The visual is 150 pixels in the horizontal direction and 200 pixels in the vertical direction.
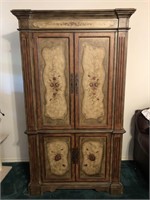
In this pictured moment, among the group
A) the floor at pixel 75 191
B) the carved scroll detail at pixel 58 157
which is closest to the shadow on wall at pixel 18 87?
the floor at pixel 75 191

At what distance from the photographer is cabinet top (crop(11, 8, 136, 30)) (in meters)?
1.64

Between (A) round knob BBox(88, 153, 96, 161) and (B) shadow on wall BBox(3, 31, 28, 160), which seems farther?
(B) shadow on wall BBox(3, 31, 28, 160)

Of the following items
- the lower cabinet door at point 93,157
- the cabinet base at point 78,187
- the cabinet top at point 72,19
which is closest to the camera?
the cabinet top at point 72,19

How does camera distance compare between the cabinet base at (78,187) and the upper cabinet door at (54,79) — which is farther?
the cabinet base at (78,187)

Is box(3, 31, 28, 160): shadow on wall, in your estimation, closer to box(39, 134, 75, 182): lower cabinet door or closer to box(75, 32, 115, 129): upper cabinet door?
box(39, 134, 75, 182): lower cabinet door

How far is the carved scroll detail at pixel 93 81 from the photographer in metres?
1.74

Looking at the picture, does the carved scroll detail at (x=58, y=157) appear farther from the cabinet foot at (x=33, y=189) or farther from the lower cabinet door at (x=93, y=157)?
the cabinet foot at (x=33, y=189)

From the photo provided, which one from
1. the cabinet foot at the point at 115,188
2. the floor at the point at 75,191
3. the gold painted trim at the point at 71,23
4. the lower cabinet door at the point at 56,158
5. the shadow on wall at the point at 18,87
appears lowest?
the floor at the point at 75,191

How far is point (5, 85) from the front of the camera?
247 centimetres

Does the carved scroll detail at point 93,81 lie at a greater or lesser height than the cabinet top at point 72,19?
lesser

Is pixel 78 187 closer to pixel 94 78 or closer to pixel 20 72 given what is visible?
pixel 94 78

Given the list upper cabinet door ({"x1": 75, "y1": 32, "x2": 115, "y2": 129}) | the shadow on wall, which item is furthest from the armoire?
the shadow on wall

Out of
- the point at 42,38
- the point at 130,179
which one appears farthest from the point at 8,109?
the point at 130,179

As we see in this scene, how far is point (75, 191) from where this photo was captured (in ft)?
6.84
